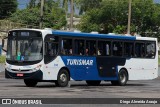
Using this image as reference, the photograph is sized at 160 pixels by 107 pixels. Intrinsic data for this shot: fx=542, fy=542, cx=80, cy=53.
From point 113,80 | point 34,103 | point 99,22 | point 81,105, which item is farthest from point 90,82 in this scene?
point 99,22

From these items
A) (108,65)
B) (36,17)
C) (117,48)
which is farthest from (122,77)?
(36,17)

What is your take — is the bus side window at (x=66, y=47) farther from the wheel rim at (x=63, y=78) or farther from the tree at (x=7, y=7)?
the tree at (x=7, y=7)

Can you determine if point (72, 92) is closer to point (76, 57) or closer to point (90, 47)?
point (76, 57)

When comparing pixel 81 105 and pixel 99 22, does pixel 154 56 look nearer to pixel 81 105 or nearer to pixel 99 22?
pixel 81 105

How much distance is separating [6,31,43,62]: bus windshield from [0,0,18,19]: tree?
66.4 m

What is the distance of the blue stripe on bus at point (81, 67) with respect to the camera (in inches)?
1117

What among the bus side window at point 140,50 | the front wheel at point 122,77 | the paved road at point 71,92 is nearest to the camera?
the paved road at point 71,92

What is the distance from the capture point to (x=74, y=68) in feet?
94.2

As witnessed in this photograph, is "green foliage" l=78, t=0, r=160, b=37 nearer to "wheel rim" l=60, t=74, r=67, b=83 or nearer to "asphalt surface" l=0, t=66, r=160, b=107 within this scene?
"wheel rim" l=60, t=74, r=67, b=83

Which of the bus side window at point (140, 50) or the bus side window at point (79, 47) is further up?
the bus side window at point (79, 47)

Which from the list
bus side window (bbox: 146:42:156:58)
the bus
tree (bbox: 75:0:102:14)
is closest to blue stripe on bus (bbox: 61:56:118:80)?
the bus

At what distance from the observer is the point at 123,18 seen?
82000mm

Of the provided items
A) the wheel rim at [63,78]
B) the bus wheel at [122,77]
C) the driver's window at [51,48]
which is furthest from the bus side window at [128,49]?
the driver's window at [51,48]

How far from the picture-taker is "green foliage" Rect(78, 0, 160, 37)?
80250 mm
